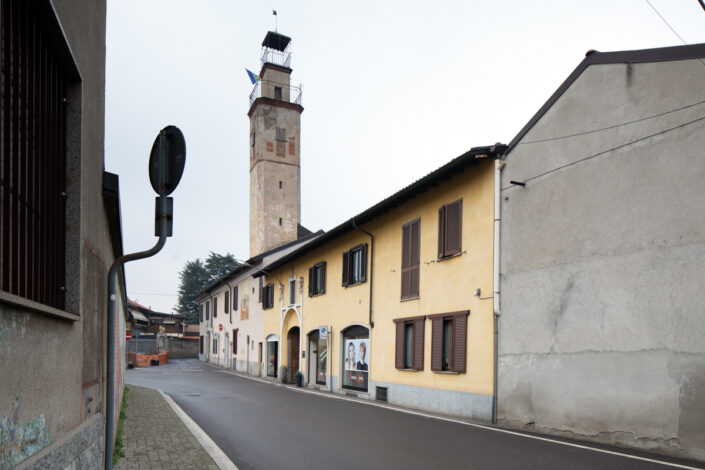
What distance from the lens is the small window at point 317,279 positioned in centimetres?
2566

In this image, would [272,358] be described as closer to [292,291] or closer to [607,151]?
[292,291]

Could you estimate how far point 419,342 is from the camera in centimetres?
1677

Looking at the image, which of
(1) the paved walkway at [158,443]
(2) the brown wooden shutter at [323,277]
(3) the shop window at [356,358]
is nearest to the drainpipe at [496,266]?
(1) the paved walkway at [158,443]

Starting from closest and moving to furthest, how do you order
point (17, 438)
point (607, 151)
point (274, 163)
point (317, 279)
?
point (17, 438), point (607, 151), point (317, 279), point (274, 163)

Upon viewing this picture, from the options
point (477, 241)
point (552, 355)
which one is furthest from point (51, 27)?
point (477, 241)

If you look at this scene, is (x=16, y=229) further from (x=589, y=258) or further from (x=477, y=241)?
(x=477, y=241)

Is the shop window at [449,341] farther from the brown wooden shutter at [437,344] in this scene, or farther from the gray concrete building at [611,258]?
the gray concrete building at [611,258]

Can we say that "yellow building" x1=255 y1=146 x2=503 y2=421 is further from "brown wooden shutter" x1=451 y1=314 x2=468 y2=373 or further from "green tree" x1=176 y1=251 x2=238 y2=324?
"green tree" x1=176 y1=251 x2=238 y2=324

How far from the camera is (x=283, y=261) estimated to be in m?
30.2

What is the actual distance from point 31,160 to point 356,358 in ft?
64.2

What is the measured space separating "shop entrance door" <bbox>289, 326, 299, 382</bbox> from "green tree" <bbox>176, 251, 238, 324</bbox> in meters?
62.3

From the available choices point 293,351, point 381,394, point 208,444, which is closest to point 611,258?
point 208,444

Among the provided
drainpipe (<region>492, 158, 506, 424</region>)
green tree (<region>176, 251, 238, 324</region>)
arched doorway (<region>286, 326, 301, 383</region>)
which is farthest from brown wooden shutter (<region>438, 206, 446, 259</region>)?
green tree (<region>176, 251, 238, 324</region>)

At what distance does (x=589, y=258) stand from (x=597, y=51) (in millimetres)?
4166
